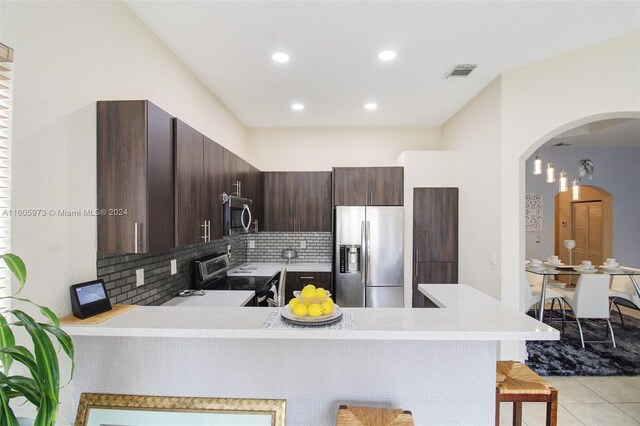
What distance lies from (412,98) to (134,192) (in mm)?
3030

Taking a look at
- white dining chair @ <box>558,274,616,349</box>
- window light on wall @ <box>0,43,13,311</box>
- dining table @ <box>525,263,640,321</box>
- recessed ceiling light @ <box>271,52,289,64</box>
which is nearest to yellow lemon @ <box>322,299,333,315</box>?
window light on wall @ <box>0,43,13,311</box>

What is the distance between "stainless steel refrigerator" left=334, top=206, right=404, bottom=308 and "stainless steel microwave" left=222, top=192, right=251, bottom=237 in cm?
139

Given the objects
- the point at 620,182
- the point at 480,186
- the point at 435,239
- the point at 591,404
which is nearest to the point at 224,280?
the point at 435,239

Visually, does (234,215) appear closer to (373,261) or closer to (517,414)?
(373,261)

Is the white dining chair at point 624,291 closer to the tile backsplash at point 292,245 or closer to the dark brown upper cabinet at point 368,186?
the dark brown upper cabinet at point 368,186

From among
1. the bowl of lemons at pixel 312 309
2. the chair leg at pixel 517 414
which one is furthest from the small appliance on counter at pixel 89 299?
the chair leg at pixel 517 414

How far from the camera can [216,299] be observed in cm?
252

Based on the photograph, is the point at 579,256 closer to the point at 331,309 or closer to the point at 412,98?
the point at 412,98

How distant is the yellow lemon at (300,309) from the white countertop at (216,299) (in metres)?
1.08

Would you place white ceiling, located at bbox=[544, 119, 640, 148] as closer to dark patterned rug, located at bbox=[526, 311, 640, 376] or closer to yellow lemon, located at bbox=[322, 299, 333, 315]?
dark patterned rug, located at bbox=[526, 311, 640, 376]

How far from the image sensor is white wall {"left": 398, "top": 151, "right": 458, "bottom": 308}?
13.3ft

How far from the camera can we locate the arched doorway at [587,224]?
585 centimetres

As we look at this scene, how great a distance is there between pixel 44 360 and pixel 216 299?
171 centimetres

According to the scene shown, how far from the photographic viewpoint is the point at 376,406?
4.88 ft
